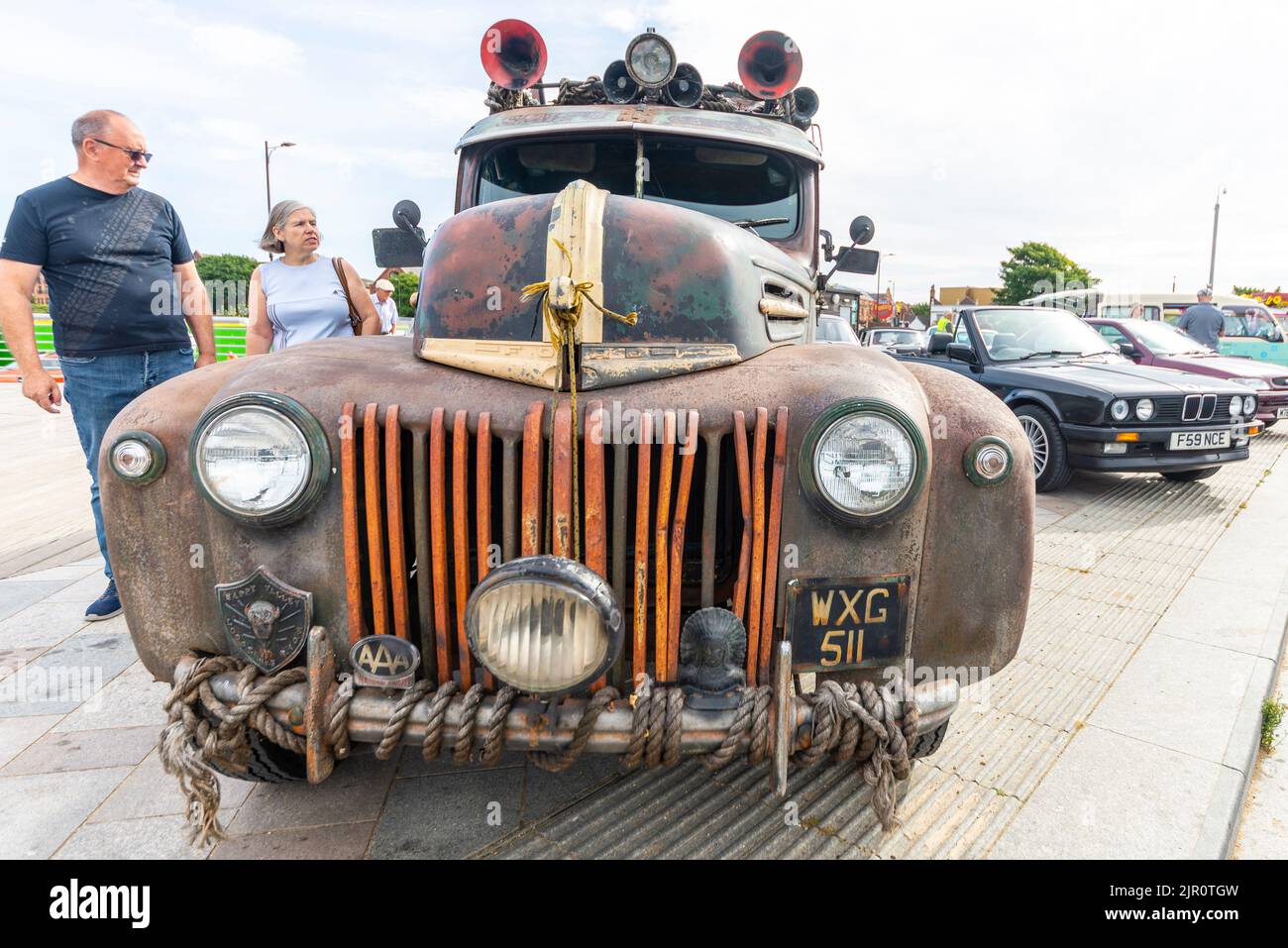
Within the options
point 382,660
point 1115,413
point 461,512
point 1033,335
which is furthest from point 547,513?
point 1033,335

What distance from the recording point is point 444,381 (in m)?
2.04

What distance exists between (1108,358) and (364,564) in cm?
770

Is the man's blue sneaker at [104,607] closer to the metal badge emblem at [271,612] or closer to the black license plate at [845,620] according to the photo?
the metal badge emblem at [271,612]

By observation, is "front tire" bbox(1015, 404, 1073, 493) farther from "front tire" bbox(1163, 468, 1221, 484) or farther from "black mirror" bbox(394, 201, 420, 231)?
"black mirror" bbox(394, 201, 420, 231)

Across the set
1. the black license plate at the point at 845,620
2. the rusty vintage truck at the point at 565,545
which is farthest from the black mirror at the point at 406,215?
the black license plate at the point at 845,620

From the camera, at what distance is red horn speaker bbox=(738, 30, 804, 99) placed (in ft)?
13.9

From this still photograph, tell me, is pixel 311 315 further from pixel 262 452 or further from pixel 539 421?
pixel 539 421

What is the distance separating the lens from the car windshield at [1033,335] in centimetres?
743

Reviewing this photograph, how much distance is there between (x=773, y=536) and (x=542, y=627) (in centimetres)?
62

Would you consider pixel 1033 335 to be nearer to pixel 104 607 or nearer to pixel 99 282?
pixel 99 282

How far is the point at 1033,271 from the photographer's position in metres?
54.5

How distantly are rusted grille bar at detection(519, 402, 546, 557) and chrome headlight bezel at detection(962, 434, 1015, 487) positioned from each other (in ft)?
3.62

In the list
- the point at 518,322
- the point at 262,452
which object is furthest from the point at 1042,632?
the point at 262,452

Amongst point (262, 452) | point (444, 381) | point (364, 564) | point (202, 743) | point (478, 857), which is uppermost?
point (444, 381)
